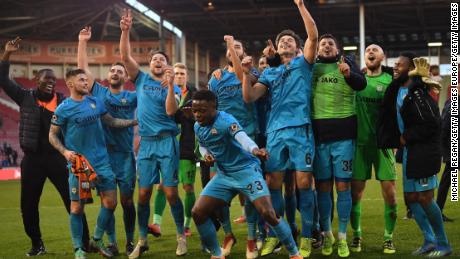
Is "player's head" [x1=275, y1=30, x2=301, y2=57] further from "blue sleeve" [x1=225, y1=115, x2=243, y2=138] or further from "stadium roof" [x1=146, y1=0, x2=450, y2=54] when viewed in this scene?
"stadium roof" [x1=146, y1=0, x2=450, y2=54]

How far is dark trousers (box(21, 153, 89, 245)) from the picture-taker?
7.12 metres

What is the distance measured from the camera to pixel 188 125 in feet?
26.3

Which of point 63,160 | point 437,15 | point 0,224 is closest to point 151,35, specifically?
point 437,15

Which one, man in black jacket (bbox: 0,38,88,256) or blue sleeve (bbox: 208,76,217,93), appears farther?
man in black jacket (bbox: 0,38,88,256)

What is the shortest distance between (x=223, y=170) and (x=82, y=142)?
71.7 inches

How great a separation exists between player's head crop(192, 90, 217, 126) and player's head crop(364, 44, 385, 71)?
2.11m

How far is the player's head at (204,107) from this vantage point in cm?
554

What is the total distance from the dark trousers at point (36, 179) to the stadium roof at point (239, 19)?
22.8 meters

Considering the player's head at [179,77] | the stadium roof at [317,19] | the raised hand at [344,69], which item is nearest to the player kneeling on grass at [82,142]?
the player's head at [179,77]

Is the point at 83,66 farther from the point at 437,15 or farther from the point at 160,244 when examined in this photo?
the point at 437,15

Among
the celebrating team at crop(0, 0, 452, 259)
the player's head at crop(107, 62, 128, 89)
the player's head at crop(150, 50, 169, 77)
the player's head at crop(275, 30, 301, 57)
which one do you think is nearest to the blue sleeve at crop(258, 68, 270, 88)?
the celebrating team at crop(0, 0, 452, 259)

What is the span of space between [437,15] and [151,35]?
70.0 feet

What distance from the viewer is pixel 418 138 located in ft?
19.4

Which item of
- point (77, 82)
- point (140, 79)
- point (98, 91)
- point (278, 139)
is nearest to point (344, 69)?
point (278, 139)
